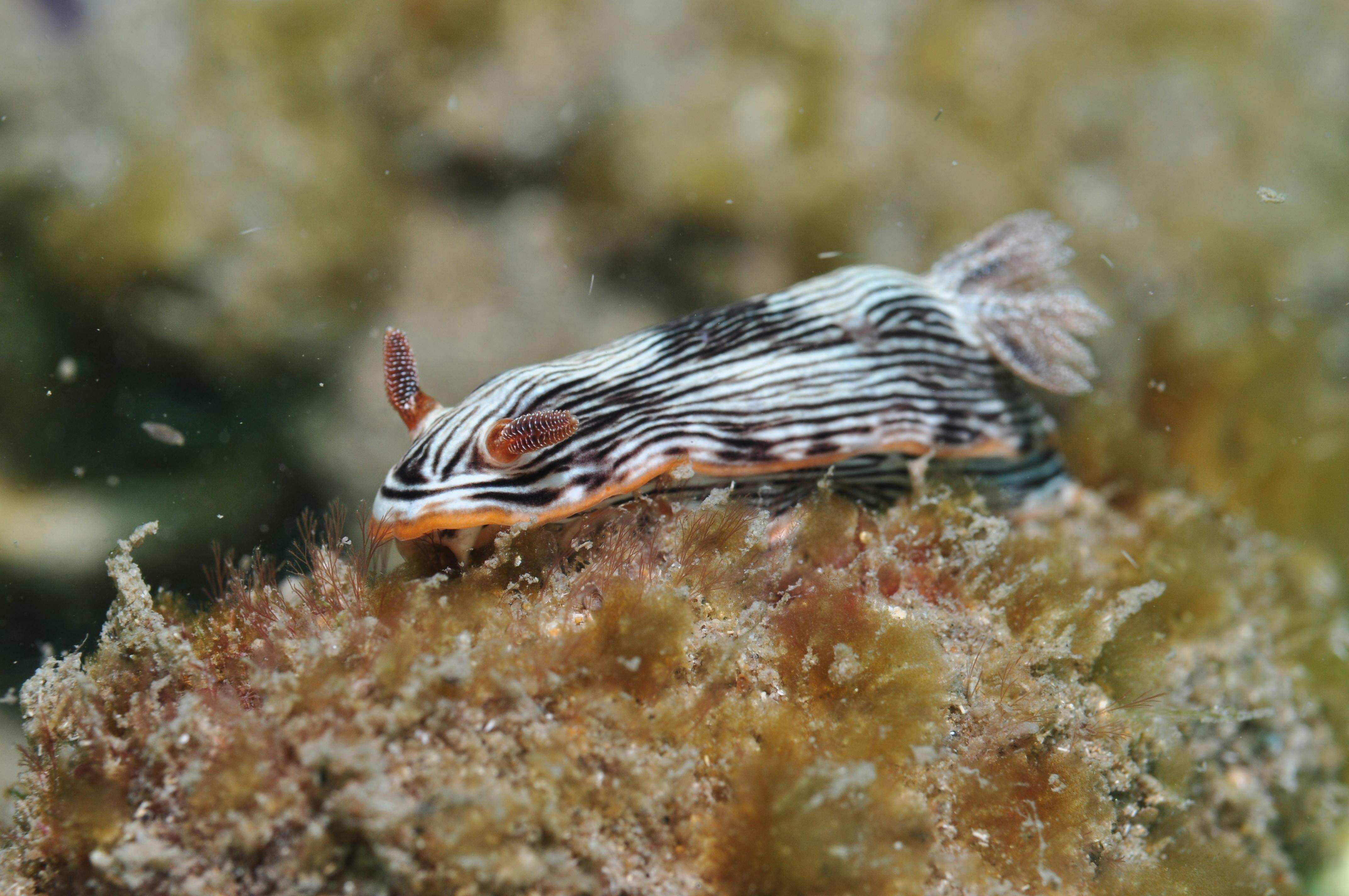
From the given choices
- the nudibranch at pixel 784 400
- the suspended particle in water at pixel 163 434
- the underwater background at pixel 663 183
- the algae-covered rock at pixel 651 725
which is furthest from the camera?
the underwater background at pixel 663 183

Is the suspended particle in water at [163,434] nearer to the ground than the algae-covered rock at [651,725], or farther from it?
farther from it

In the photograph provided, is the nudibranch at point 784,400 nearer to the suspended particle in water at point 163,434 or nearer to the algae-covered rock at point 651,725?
the algae-covered rock at point 651,725

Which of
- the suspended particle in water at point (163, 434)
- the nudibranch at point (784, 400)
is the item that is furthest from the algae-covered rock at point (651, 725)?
the suspended particle in water at point (163, 434)

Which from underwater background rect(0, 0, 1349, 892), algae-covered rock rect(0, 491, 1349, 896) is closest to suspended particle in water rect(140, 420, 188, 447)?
underwater background rect(0, 0, 1349, 892)

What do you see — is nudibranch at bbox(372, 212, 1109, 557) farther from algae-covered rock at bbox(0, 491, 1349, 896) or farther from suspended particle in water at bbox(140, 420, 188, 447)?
suspended particle in water at bbox(140, 420, 188, 447)

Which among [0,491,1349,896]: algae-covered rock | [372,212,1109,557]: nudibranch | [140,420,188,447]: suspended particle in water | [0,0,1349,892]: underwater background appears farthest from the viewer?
[0,0,1349,892]: underwater background

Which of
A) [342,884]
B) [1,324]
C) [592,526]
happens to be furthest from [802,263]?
[1,324]

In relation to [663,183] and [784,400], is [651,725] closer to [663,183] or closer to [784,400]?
[784,400]
